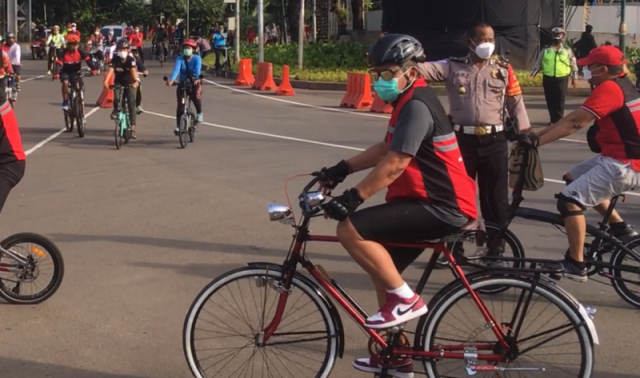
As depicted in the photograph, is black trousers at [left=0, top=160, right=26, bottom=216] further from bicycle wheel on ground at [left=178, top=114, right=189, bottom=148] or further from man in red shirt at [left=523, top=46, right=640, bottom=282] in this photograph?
bicycle wheel on ground at [left=178, top=114, right=189, bottom=148]

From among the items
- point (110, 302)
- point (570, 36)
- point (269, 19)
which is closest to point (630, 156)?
point (110, 302)

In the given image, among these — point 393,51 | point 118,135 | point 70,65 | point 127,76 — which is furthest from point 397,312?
point 70,65

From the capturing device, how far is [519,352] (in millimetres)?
4633

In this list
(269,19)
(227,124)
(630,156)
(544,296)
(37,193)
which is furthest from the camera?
(269,19)

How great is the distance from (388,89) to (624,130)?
8.24 feet

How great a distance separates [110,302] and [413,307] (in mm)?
2977

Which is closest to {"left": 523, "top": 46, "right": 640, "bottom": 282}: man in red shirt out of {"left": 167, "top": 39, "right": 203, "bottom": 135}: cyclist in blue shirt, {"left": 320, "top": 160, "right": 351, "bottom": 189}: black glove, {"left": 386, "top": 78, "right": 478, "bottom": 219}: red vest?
{"left": 386, "top": 78, "right": 478, "bottom": 219}: red vest

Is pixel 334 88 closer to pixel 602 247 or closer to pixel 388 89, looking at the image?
pixel 602 247

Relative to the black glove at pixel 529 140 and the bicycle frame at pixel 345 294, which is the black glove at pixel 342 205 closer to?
the bicycle frame at pixel 345 294

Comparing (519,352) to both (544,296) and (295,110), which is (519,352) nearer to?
(544,296)

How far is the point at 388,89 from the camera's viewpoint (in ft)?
15.1

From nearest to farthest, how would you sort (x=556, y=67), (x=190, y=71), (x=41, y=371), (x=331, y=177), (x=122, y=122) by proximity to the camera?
1. (x=331, y=177)
2. (x=41, y=371)
3. (x=122, y=122)
4. (x=190, y=71)
5. (x=556, y=67)

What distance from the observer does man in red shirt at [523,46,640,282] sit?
633 centimetres

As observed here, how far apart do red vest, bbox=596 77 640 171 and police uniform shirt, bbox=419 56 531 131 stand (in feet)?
3.18
